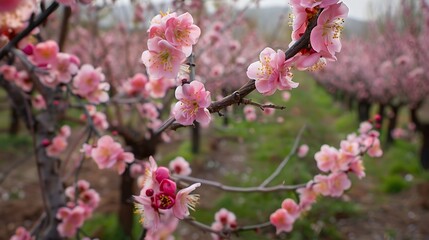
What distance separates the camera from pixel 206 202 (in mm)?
5664

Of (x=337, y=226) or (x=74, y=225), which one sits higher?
(x=337, y=226)

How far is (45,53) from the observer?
1.74 m

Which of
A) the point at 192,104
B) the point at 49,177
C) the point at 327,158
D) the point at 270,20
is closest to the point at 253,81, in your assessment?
the point at 192,104

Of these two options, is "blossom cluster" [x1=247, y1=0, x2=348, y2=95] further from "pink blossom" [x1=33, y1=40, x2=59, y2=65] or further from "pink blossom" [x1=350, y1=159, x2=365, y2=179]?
"pink blossom" [x1=33, y1=40, x2=59, y2=65]

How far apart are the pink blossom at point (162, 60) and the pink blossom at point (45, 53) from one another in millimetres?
998

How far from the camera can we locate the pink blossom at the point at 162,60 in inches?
36.2

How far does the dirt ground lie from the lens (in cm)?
478

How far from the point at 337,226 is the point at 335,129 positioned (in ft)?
22.4

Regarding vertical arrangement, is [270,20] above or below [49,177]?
above

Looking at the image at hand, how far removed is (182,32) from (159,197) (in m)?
0.42

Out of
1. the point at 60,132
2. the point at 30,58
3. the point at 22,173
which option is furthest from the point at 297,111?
the point at 30,58

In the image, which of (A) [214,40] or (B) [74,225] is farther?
(A) [214,40]

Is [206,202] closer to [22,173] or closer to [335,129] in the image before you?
[22,173]

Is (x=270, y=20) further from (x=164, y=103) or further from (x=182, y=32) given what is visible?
(x=182, y=32)
